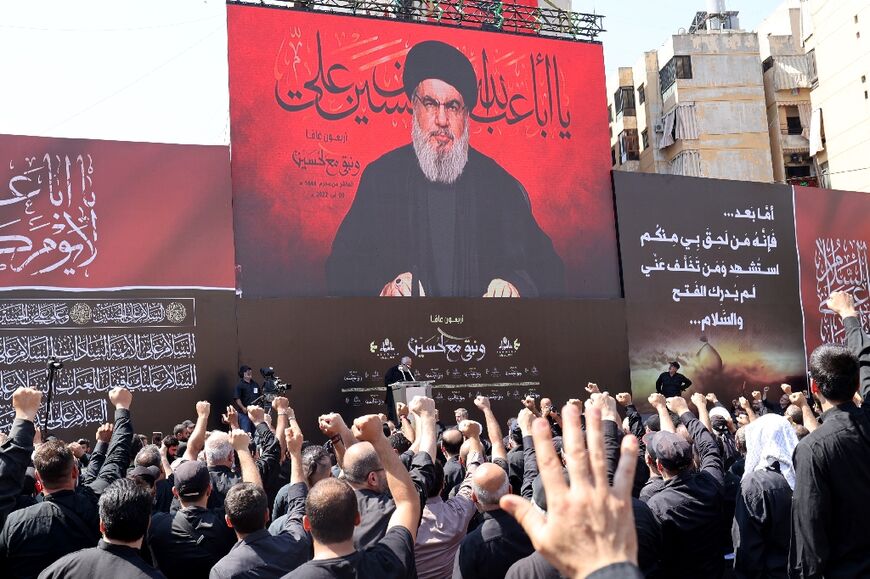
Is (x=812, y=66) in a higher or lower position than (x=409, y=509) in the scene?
higher

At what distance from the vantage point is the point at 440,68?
14125 mm

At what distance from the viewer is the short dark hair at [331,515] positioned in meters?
2.21

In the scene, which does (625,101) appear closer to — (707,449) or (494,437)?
(494,437)

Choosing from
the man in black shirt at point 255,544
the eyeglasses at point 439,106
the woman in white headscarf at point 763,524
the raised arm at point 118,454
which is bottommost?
the woman in white headscarf at point 763,524

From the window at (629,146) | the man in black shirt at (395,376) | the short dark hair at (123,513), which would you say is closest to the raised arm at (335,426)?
the short dark hair at (123,513)

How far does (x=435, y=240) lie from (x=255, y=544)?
426 inches

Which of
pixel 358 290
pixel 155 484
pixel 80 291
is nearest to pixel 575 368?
pixel 358 290

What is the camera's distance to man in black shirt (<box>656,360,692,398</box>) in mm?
14031

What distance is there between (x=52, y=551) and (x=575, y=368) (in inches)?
457

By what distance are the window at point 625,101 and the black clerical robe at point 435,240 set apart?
519 inches

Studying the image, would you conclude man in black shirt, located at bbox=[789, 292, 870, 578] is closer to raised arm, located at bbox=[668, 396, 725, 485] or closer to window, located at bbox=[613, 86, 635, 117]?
raised arm, located at bbox=[668, 396, 725, 485]

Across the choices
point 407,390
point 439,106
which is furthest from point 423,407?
point 439,106

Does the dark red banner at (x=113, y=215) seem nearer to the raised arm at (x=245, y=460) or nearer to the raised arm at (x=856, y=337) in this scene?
the raised arm at (x=245, y=460)

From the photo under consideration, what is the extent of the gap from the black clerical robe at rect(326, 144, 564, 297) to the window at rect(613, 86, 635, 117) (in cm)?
1318
